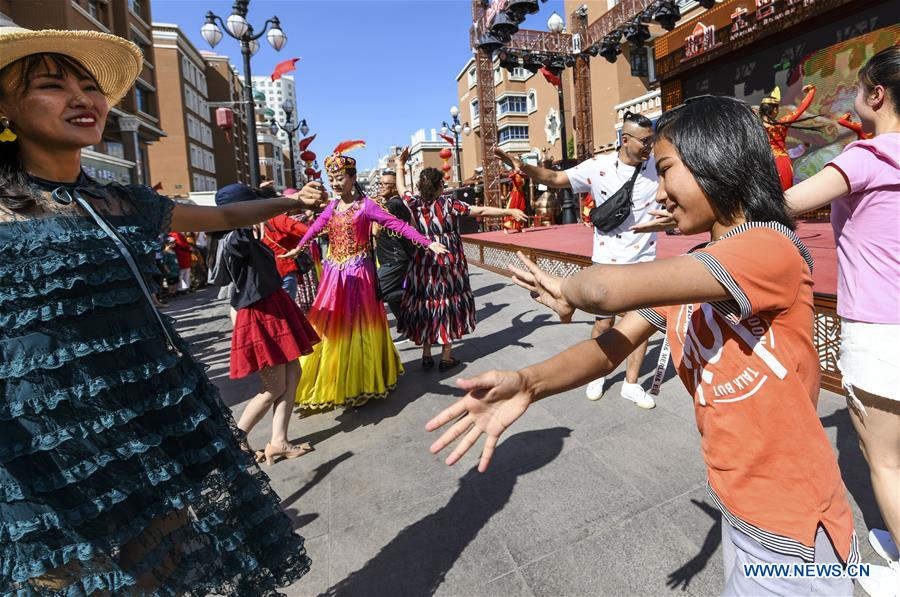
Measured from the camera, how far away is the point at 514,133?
4166 cm

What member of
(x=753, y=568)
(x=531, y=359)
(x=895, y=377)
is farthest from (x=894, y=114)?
(x=531, y=359)

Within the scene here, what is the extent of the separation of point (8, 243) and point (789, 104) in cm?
1468

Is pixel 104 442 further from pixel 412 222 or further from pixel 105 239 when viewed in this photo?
pixel 412 222

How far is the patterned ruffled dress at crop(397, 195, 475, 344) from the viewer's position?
5.02 m

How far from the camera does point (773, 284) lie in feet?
3.44

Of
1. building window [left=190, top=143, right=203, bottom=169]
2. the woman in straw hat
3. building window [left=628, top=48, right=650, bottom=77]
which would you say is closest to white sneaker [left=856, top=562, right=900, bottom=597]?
the woman in straw hat

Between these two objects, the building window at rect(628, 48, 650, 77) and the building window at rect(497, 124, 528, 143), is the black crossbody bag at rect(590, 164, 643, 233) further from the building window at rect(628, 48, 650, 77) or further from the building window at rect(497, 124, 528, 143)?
the building window at rect(497, 124, 528, 143)

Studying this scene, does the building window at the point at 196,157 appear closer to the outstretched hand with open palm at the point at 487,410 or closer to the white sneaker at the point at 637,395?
the white sneaker at the point at 637,395

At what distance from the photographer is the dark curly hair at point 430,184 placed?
197 inches

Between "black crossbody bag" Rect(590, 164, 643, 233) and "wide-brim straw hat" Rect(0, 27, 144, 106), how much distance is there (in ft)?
9.70

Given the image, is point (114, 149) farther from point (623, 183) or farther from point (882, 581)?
point (882, 581)

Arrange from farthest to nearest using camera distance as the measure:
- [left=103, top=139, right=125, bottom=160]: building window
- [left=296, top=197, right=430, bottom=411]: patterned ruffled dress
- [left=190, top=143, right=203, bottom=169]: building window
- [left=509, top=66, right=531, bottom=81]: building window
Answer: [left=190, top=143, right=203, bottom=169]: building window, [left=509, top=66, right=531, bottom=81]: building window, [left=103, top=139, right=125, bottom=160]: building window, [left=296, top=197, right=430, bottom=411]: patterned ruffled dress

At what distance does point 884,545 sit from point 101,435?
2906mm

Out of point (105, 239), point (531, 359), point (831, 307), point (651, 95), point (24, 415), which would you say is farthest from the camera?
point (651, 95)
